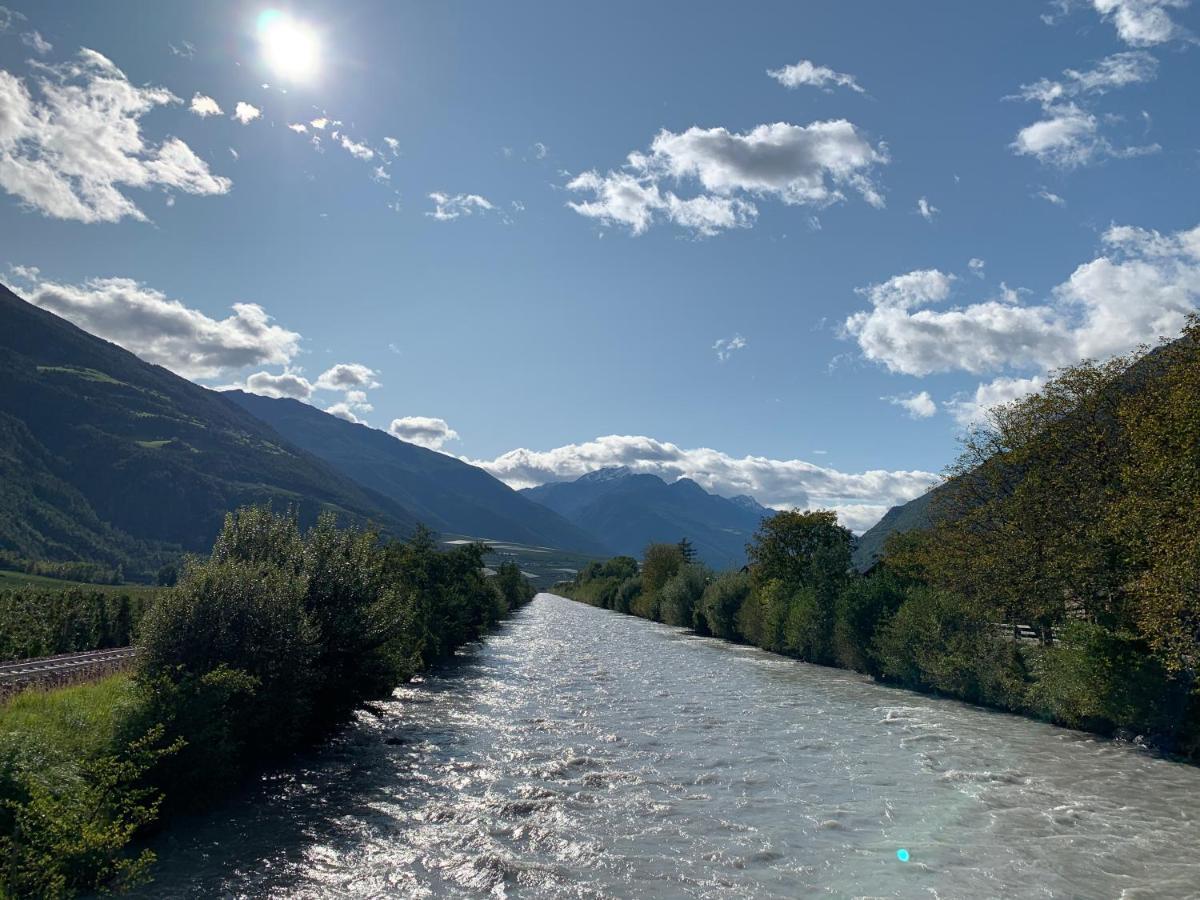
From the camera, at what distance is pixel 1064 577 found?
129 feet

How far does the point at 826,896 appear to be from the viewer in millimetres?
15430

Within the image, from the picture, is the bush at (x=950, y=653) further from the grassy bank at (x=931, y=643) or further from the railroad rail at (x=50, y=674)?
the railroad rail at (x=50, y=674)

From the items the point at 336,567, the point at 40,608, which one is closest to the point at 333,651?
the point at 336,567

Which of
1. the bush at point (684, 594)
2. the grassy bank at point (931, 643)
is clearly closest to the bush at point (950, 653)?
the grassy bank at point (931, 643)

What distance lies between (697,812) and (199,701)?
14.5m

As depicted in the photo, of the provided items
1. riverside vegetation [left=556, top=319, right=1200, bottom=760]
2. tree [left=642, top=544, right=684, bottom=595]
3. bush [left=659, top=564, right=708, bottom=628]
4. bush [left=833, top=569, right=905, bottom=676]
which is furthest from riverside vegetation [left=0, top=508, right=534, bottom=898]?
tree [left=642, top=544, right=684, bottom=595]

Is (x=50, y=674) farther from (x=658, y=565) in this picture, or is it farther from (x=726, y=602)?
(x=658, y=565)

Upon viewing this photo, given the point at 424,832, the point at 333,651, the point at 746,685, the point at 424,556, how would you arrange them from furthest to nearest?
the point at 424,556, the point at 746,685, the point at 333,651, the point at 424,832

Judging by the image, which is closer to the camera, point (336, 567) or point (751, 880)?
point (751, 880)

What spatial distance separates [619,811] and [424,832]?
5.63m

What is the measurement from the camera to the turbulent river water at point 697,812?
16.2m

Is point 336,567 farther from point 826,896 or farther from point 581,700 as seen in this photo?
point 826,896

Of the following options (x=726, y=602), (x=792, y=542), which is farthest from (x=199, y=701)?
(x=792, y=542)

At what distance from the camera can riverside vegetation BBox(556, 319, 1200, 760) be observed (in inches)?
1129
